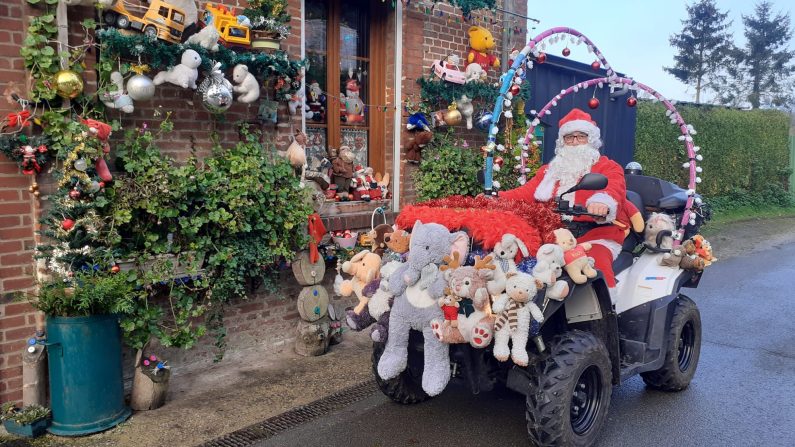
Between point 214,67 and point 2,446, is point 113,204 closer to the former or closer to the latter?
point 214,67

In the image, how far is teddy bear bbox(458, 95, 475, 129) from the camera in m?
7.20

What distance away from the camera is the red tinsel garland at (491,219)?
3.63 meters

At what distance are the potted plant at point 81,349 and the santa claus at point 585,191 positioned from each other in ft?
9.36

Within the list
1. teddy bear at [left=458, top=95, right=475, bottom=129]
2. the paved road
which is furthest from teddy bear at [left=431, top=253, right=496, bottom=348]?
teddy bear at [left=458, top=95, right=475, bottom=129]

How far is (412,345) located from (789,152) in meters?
18.1

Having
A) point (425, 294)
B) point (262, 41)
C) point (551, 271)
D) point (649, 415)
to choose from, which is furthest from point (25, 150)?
point (649, 415)

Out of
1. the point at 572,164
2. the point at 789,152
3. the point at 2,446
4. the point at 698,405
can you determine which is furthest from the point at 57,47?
the point at 789,152

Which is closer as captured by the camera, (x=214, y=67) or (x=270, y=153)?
(x=214, y=67)

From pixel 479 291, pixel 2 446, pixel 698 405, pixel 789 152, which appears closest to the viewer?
pixel 479 291

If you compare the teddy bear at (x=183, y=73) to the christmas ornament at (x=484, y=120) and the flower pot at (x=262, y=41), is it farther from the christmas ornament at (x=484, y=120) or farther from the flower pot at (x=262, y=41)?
the christmas ornament at (x=484, y=120)

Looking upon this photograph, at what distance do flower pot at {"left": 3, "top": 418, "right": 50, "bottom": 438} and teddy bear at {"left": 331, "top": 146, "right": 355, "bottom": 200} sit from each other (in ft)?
10.9

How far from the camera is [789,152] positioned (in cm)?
1806

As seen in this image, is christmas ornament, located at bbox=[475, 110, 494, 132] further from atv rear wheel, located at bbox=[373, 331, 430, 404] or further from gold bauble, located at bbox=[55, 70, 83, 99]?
gold bauble, located at bbox=[55, 70, 83, 99]

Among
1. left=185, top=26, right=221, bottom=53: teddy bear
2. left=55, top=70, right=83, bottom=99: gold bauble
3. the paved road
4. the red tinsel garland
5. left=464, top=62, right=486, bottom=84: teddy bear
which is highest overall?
left=464, top=62, right=486, bottom=84: teddy bear
